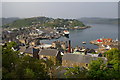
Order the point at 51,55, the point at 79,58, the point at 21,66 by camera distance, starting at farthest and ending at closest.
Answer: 1. the point at 51,55
2. the point at 79,58
3. the point at 21,66

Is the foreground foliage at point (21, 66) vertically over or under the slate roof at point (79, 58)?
over

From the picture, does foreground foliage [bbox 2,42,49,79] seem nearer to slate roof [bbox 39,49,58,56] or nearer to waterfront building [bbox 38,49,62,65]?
waterfront building [bbox 38,49,62,65]

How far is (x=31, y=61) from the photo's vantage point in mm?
4617

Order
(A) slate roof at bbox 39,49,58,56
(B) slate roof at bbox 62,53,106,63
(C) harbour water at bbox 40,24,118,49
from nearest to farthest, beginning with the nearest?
1. (B) slate roof at bbox 62,53,106,63
2. (A) slate roof at bbox 39,49,58,56
3. (C) harbour water at bbox 40,24,118,49

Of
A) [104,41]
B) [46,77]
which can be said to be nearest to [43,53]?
[46,77]

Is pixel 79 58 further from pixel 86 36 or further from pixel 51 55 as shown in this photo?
pixel 86 36

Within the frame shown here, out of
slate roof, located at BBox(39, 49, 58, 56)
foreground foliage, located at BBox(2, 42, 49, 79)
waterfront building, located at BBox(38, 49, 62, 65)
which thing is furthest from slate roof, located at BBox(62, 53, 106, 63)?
foreground foliage, located at BBox(2, 42, 49, 79)

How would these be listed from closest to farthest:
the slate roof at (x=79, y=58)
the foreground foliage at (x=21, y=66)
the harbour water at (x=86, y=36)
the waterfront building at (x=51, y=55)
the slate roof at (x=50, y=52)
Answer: the foreground foliage at (x=21, y=66)
the slate roof at (x=79, y=58)
the waterfront building at (x=51, y=55)
the slate roof at (x=50, y=52)
the harbour water at (x=86, y=36)

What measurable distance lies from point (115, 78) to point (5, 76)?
9.47 feet

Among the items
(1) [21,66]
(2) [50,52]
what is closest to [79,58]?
(2) [50,52]

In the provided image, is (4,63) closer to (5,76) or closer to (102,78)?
(5,76)

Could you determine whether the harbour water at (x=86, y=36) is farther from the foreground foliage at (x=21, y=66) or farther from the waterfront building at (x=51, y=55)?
the foreground foliage at (x=21, y=66)

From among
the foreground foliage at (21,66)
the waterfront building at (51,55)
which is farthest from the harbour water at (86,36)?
the foreground foliage at (21,66)

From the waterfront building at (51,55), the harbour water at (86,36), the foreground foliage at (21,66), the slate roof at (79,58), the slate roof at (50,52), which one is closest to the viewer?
the foreground foliage at (21,66)
